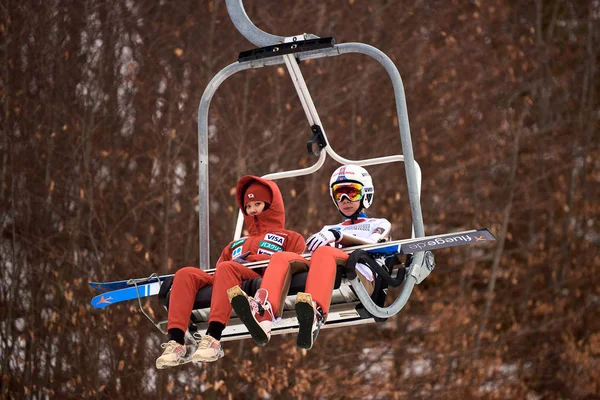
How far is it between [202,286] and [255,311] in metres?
0.63

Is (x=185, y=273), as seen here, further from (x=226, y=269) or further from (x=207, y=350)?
(x=207, y=350)

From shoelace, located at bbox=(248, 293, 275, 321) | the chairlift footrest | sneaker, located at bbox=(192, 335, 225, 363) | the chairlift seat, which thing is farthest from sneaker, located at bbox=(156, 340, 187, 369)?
the chairlift footrest

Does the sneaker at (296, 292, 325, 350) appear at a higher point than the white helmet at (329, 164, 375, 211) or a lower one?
lower

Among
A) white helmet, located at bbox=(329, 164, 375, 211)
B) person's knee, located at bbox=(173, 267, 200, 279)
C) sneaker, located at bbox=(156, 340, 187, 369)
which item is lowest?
sneaker, located at bbox=(156, 340, 187, 369)

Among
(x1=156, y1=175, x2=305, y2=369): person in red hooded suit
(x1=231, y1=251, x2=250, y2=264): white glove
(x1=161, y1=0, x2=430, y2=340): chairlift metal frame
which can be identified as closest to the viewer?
(x1=156, y1=175, x2=305, y2=369): person in red hooded suit

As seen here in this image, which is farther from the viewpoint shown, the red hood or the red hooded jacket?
the red hood

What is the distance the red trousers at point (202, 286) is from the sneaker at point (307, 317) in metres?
0.43

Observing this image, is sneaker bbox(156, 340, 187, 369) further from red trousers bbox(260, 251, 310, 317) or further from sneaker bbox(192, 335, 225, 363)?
red trousers bbox(260, 251, 310, 317)

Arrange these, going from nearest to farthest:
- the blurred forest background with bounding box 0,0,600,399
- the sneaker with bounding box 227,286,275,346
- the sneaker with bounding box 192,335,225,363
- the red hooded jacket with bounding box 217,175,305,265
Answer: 1. the sneaker with bounding box 227,286,275,346
2. the sneaker with bounding box 192,335,225,363
3. the red hooded jacket with bounding box 217,175,305,265
4. the blurred forest background with bounding box 0,0,600,399

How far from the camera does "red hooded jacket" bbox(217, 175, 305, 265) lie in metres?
6.48

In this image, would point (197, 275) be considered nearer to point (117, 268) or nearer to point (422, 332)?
point (117, 268)

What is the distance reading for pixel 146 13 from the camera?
15.3 metres

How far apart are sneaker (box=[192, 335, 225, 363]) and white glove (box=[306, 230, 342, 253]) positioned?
2.62 feet

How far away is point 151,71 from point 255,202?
8753 mm
